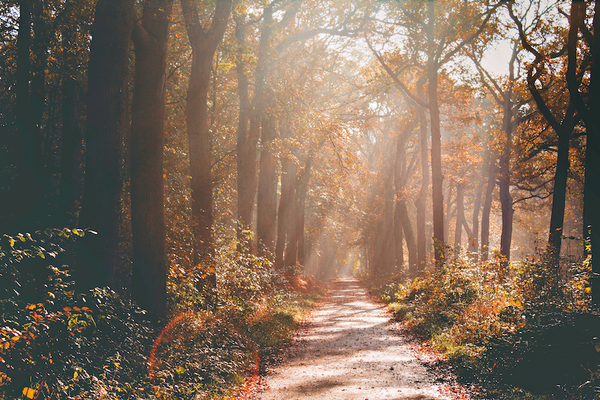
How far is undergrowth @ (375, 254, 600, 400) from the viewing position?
5742 millimetres

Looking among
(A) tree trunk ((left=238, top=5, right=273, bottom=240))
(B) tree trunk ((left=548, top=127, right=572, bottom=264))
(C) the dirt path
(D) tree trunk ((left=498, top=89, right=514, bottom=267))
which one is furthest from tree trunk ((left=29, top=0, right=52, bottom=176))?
(D) tree trunk ((left=498, top=89, right=514, bottom=267))

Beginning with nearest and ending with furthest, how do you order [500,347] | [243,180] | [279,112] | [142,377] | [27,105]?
[142,377]
[500,347]
[27,105]
[279,112]
[243,180]

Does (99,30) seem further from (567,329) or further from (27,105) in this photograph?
(567,329)

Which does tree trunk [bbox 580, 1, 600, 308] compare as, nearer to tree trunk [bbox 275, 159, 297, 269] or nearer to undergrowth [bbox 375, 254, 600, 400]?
undergrowth [bbox 375, 254, 600, 400]

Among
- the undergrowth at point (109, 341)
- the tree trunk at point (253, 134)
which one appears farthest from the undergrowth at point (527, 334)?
the tree trunk at point (253, 134)

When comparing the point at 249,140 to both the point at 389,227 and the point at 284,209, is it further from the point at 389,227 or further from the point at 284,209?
the point at 389,227

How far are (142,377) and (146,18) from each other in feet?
21.4

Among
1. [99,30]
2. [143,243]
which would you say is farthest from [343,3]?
[143,243]

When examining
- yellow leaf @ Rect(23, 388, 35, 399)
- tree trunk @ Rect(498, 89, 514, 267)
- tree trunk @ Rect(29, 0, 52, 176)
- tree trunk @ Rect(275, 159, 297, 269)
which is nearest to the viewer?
yellow leaf @ Rect(23, 388, 35, 399)

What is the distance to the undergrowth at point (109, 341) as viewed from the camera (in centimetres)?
454

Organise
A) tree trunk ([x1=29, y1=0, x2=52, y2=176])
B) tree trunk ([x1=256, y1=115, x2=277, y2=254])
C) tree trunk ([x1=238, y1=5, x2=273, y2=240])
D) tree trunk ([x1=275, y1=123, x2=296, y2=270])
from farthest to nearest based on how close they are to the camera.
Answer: tree trunk ([x1=275, y1=123, x2=296, y2=270])
tree trunk ([x1=256, y1=115, x2=277, y2=254])
tree trunk ([x1=238, y1=5, x2=273, y2=240])
tree trunk ([x1=29, y1=0, x2=52, y2=176])

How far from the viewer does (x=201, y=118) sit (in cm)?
1190

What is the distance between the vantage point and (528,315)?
276 inches

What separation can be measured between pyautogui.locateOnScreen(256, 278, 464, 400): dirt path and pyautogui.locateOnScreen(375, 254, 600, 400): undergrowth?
2.60 ft
